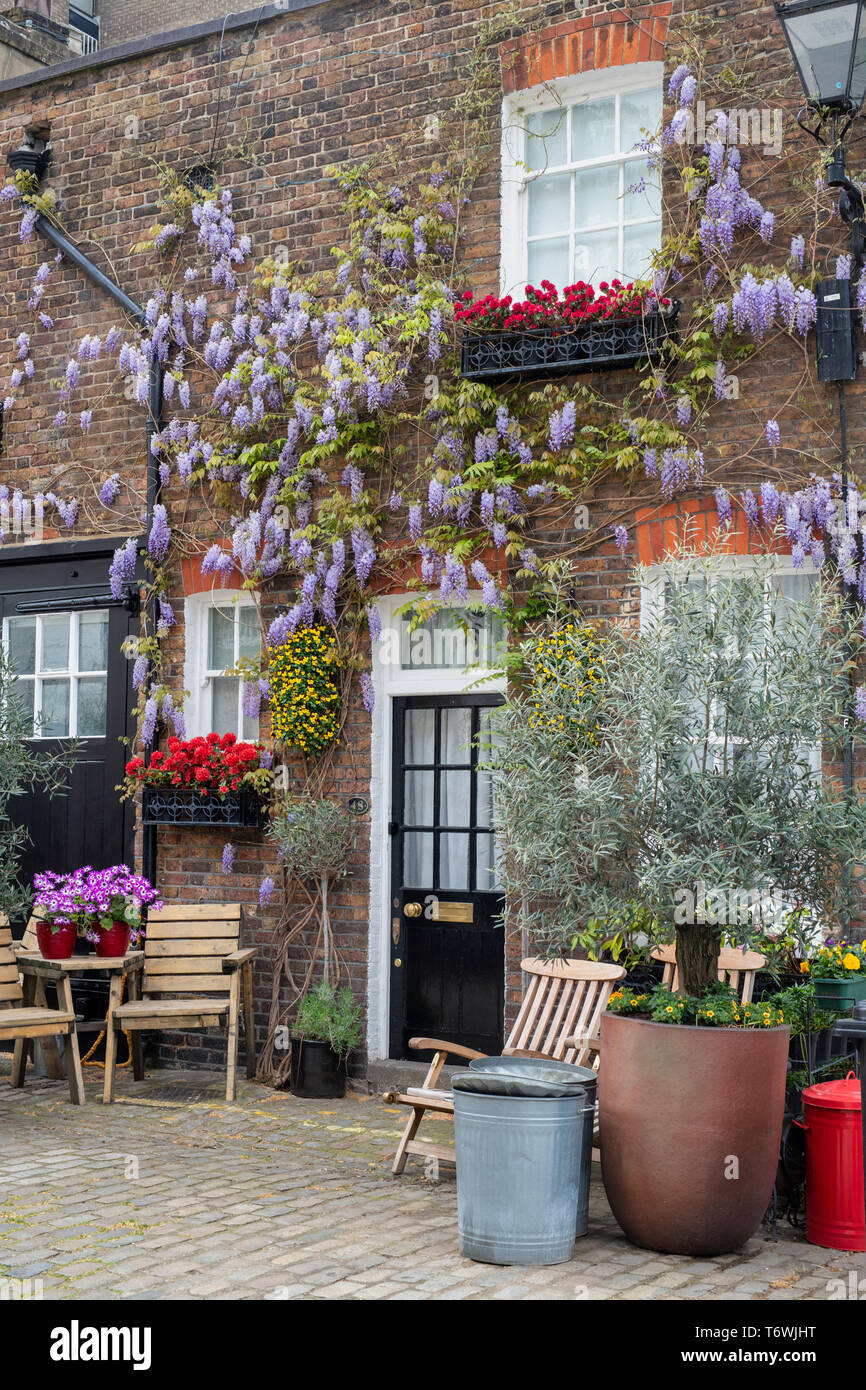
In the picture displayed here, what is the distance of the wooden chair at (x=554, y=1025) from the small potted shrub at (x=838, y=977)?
0.94m

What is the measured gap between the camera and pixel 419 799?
7.98 metres

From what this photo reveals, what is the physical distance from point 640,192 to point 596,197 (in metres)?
0.29

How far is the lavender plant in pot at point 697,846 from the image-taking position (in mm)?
4719

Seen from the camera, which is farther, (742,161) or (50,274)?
(50,274)

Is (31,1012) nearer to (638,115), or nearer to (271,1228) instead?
(271,1228)

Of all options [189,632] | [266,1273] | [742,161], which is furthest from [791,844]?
[189,632]

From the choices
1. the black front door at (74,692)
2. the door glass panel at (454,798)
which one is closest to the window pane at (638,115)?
the door glass panel at (454,798)

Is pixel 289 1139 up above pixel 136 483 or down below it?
below

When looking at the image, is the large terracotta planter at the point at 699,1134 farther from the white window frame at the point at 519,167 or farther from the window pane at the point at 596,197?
the window pane at the point at 596,197

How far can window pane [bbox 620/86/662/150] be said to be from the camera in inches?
291

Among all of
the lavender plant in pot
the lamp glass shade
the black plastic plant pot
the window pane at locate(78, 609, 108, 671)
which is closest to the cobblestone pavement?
the lavender plant in pot
